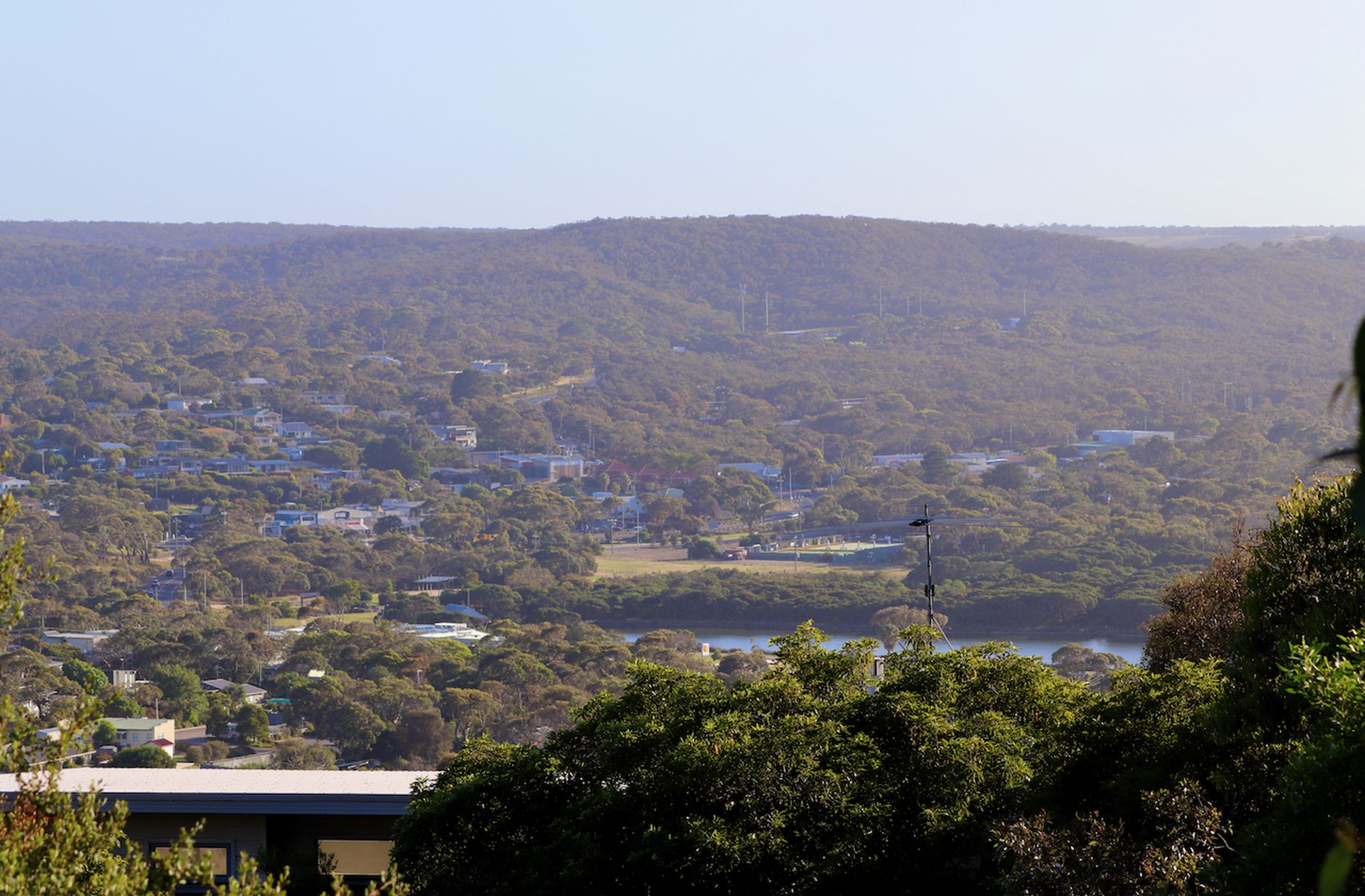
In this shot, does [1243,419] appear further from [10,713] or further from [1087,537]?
[10,713]

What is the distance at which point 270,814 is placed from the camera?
8359mm

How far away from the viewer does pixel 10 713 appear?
4.13 meters

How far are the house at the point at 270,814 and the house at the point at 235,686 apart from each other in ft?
79.8

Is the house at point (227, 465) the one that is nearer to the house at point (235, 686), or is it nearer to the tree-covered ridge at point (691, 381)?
the tree-covered ridge at point (691, 381)

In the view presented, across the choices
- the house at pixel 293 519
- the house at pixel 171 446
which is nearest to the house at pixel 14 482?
the house at pixel 171 446

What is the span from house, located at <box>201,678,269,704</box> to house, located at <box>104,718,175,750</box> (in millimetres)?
5083

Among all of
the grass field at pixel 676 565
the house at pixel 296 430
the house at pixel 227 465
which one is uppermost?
the house at pixel 296 430

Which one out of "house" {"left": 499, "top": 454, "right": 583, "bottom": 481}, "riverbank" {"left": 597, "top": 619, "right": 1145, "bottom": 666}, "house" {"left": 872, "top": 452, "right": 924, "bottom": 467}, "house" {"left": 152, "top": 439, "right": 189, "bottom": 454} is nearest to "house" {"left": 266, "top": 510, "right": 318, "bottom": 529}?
"house" {"left": 152, "top": 439, "right": 189, "bottom": 454}

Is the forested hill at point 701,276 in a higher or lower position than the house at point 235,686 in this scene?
higher

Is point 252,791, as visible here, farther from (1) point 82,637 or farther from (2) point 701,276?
(2) point 701,276

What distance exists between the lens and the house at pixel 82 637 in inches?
1436

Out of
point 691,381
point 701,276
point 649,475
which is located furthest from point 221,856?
point 701,276

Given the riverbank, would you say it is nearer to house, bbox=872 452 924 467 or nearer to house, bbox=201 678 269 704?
house, bbox=201 678 269 704

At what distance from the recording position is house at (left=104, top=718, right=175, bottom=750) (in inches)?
1019
